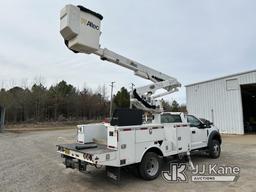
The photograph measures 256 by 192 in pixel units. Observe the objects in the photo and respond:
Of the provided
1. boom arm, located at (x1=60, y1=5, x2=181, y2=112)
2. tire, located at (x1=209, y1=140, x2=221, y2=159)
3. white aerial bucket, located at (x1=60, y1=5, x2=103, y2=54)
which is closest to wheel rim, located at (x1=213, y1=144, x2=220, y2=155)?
tire, located at (x1=209, y1=140, x2=221, y2=159)

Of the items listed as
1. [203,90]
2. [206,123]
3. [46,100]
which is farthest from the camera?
[46,100]

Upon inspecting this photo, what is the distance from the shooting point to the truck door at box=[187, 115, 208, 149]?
8.32 meters

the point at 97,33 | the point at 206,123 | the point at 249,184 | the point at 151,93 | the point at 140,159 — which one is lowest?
the point at 249,184

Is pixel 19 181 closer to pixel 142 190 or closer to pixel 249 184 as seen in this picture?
pixel 142 190

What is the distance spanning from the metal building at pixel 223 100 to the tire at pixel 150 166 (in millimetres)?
14983

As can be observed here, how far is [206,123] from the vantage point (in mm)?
9195

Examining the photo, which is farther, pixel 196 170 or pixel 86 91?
pixel 86 91

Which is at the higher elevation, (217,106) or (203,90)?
(203,90)

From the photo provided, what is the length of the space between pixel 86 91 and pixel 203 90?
30982 mm

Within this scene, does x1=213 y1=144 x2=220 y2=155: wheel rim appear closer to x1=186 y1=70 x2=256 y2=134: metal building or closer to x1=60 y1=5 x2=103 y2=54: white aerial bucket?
x1=60 y1=5 x2=103 y2=54: white aerial bucket

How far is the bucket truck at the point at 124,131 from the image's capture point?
558 cm

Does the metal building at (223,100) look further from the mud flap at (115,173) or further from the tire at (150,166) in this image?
the mud flap at (115,173)

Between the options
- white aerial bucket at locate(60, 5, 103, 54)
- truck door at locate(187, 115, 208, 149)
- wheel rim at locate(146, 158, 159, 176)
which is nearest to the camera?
white aerial bucket at locate(60, 5, 103, 54)

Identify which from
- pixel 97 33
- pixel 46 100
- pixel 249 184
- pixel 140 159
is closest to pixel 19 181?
pixel 140 159
